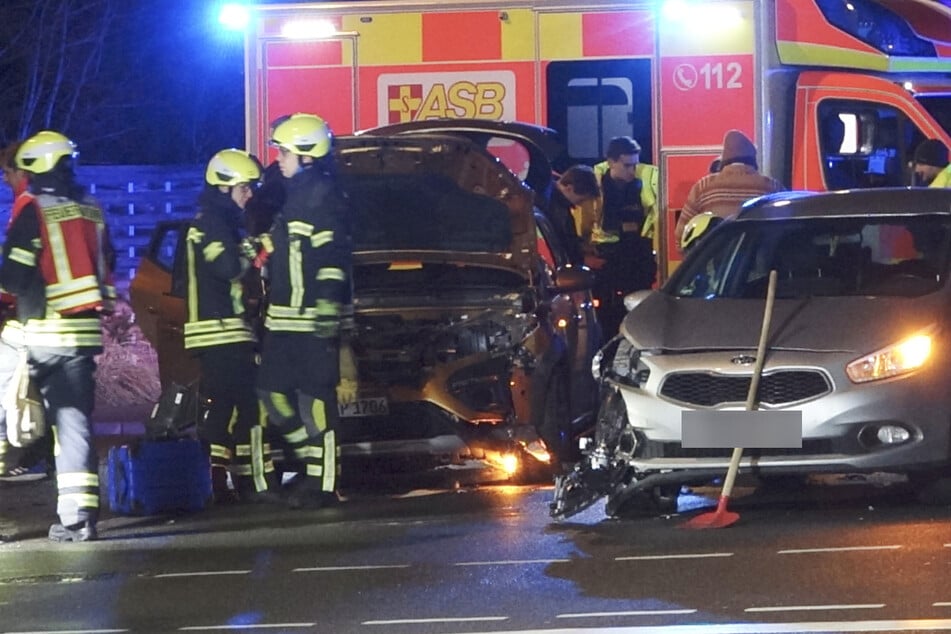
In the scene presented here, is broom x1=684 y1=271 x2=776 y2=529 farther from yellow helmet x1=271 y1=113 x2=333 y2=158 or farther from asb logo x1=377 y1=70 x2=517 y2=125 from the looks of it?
asb logo x1=377 y1=70 x2=517 y2=125

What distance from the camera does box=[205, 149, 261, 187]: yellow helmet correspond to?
982 centimetres

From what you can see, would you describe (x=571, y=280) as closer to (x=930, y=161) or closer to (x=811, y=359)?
(x=811, y=359)


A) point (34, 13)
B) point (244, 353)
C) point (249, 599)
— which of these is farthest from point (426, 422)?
point (34, 13)

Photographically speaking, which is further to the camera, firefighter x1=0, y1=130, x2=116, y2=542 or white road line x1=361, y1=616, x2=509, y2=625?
firefighter x1=0, y1=130, x2=116, y2=542

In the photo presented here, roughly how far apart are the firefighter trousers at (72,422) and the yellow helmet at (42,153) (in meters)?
0.83

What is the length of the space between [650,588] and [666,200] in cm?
614

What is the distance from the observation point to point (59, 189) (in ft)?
28.6

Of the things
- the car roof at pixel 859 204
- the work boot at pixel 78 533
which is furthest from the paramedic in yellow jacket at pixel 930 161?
the work boot at pixel 78 533

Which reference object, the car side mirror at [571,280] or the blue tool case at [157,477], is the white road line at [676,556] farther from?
the car side mirror at [571,280]

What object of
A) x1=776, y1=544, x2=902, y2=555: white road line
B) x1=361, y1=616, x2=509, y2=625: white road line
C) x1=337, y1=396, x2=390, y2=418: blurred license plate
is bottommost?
x1=361, y1=616, x2=509, y2=625: white road line

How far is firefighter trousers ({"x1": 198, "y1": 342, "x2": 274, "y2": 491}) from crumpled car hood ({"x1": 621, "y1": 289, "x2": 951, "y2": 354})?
6.73 ft

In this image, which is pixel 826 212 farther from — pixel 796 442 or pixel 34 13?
pixel 34 13

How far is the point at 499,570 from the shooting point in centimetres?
756

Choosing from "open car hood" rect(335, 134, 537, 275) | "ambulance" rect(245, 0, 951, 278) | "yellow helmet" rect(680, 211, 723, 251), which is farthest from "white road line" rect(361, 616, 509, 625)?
"ambulance" rect(245, 0, 951, 278)
